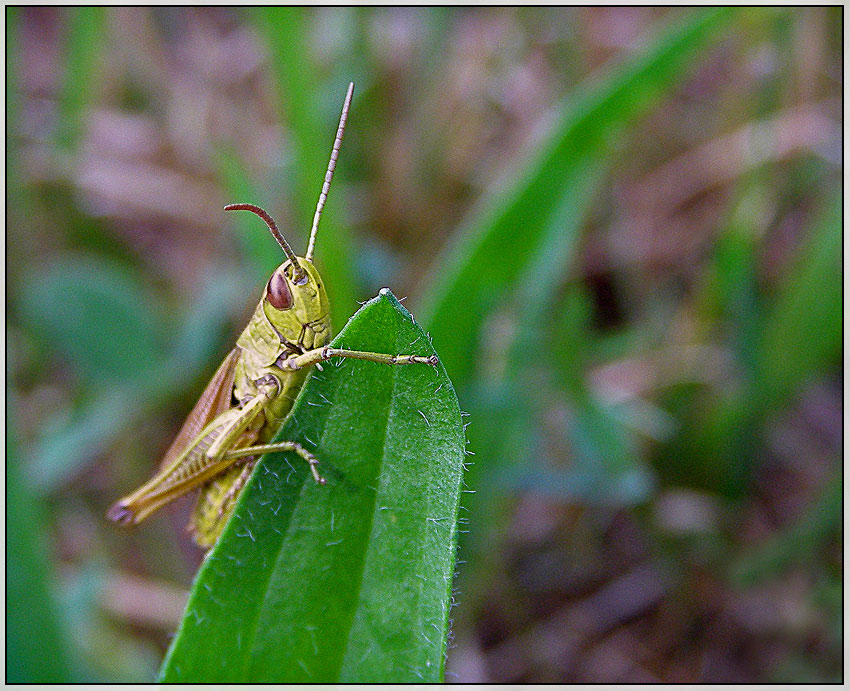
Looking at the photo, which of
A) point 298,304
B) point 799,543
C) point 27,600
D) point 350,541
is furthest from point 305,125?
point 799,543

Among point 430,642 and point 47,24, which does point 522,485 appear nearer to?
point 430,642

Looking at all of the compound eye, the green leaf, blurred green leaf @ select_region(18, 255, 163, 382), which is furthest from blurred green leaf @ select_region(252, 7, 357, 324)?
the green leaf

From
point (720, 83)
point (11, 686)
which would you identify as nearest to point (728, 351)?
point (720, 83)

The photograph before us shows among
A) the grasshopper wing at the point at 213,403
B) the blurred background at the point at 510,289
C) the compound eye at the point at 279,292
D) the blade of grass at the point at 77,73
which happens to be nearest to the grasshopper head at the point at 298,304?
the compound eye at the point at 279,292

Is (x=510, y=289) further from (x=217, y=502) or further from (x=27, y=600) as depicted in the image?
(x=27, y=600)

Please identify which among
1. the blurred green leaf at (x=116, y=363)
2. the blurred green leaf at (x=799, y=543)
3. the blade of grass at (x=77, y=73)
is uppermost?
the blade of grass at (x=77, y=73)

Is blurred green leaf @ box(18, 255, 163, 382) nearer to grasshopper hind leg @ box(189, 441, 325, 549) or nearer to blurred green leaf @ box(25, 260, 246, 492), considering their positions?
blurred green leaf @ box(25, 260, 246, 492)

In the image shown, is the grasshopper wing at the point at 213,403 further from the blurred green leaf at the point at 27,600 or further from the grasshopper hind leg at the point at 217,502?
the blurred green leaf at the point at 27,600
